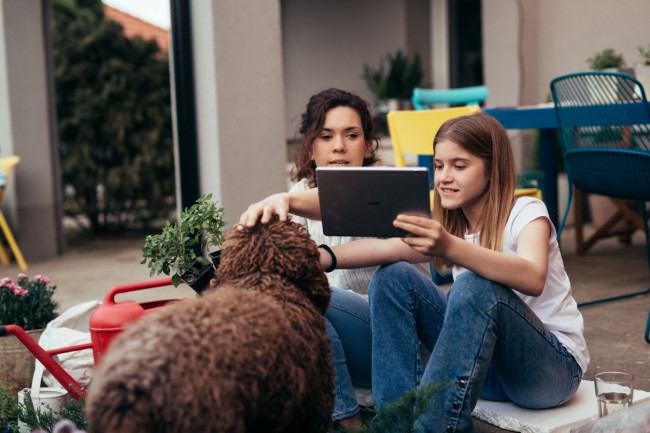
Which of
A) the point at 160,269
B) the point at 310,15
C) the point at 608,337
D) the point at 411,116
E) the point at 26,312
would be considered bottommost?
the point at 608,337

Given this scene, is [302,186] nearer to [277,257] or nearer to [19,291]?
[277,257]

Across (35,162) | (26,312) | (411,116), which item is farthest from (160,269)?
(35,162)

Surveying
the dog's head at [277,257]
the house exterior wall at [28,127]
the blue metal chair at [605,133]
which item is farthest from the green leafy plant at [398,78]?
the dog's head at [277,257]

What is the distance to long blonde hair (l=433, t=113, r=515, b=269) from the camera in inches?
90.0

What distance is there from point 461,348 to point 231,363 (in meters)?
0.86

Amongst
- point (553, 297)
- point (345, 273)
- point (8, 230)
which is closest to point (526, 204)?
point (553, 297)

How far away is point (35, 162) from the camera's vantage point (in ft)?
23.2

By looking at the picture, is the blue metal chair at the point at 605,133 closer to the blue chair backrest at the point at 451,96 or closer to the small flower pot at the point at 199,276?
the blue chair backrest at the point at 451,96

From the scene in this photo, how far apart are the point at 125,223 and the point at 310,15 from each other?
325 cm

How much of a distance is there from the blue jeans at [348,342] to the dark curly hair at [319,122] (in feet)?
1.70

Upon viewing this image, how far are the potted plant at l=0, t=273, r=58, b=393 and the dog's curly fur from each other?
1473 mm

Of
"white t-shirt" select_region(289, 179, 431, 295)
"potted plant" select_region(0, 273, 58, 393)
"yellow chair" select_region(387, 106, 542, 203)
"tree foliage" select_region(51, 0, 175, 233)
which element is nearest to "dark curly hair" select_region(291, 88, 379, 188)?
"white t-shirt" select_region(289, 179, 431, 295)

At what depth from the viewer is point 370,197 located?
6.56 feet

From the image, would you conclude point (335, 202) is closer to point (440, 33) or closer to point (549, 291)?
point (549, 291)
